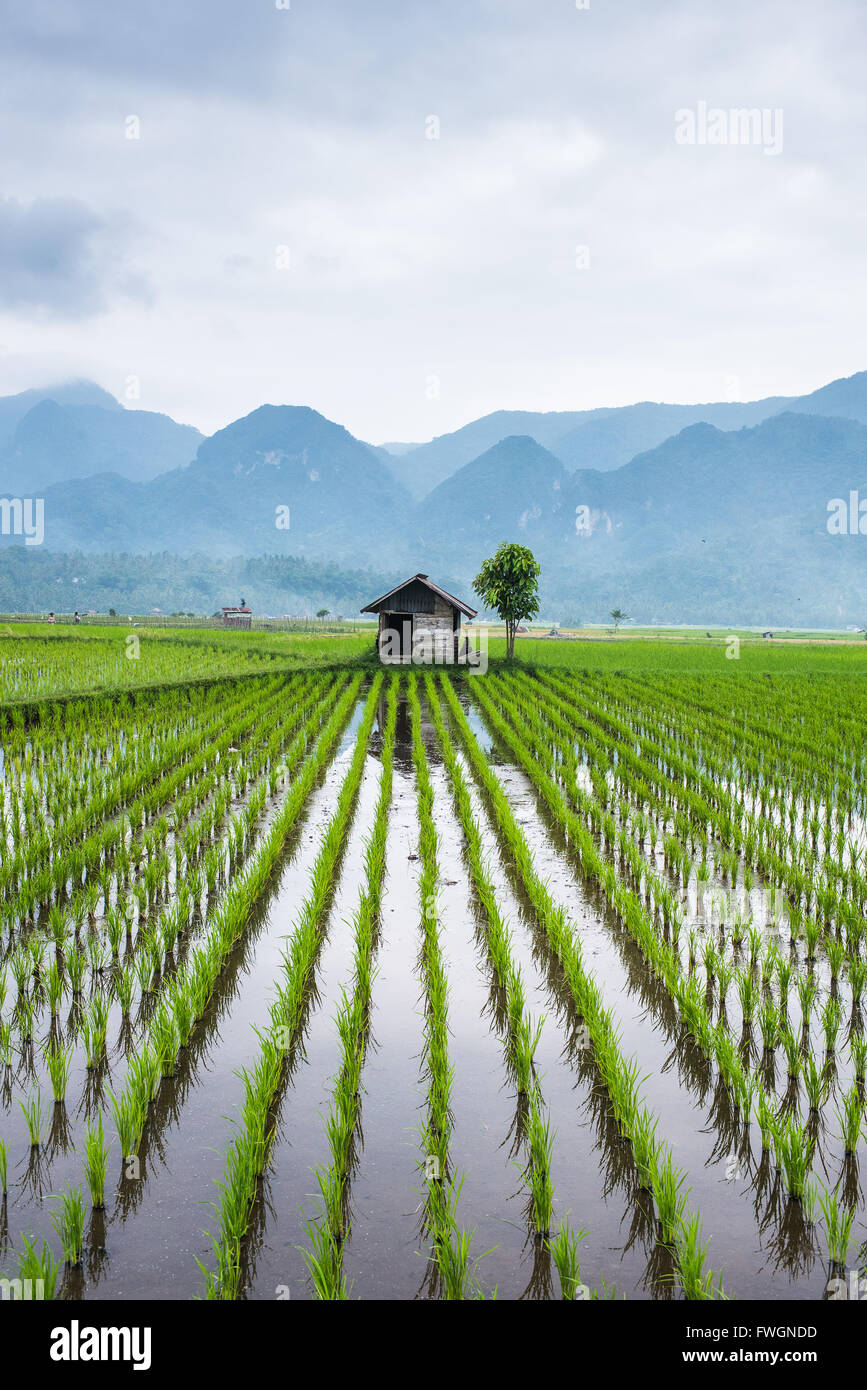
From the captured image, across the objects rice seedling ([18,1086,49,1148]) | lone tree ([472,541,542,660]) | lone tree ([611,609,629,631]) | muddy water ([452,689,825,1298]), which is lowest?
muddy water ([452,689,825,1298])

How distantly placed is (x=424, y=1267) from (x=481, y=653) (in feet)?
93.7

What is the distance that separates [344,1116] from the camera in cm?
347

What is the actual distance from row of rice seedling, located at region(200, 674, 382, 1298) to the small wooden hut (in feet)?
73.1

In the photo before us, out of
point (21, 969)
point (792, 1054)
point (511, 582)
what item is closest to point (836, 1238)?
point (792, 1054)

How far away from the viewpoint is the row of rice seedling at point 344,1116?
274cm

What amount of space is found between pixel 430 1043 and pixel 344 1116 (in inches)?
29.6

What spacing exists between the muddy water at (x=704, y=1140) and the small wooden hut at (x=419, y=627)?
77.9ft

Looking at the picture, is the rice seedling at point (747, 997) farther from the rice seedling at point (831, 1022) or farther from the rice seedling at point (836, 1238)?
the rice seedling at point (836, 1238)

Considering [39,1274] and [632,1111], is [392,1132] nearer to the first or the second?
[632,1111]

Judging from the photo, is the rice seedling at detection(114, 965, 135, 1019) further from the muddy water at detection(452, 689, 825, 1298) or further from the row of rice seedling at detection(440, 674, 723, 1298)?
the muddy water at detection(452, 689, 825, 1298)

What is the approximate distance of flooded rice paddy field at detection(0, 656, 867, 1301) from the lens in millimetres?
2957

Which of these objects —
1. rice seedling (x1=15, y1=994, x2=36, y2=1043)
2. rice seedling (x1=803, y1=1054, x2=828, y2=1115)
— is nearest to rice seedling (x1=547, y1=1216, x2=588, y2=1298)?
rice seedling (x1=803, y1=1054, x2=828, y2=1115)

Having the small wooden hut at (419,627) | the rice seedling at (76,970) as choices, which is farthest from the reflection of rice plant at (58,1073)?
the small wooden hut at (419,627)
